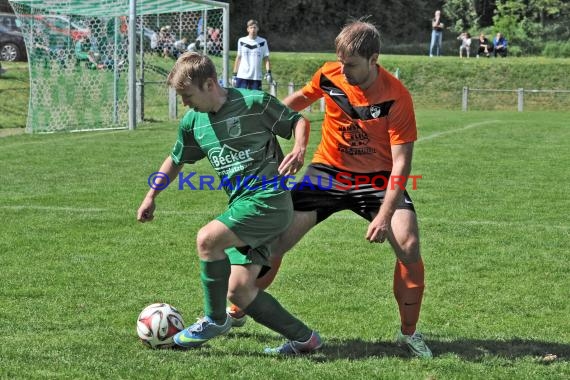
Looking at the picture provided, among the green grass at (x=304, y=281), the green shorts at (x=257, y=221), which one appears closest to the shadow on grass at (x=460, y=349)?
the green grass at (x=304, y=281)

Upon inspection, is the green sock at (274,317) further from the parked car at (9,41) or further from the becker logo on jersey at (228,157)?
the parked car at (9,41)

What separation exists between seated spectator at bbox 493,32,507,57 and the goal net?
23358mm

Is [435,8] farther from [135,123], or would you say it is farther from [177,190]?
[177,190]

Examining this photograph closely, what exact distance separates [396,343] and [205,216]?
16.0 feet

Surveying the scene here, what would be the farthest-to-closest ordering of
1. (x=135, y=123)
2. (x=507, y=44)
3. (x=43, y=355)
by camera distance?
(x=507, y=44) → (x=135, y=123) → (x=43, y=355)

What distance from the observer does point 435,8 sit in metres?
56.8

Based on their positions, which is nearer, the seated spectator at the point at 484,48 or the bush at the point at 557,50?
the seated spectator at the point at 484,48

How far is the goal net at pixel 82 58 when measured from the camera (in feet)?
64.5

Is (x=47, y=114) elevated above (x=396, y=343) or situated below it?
below

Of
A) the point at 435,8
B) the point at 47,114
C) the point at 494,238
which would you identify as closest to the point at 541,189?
the point at 494,238

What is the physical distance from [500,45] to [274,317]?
128 feet

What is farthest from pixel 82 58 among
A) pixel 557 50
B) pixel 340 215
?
pixel 557 50

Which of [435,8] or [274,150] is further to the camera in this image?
[435,8]

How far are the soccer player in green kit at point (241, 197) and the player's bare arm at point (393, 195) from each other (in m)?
0.49
